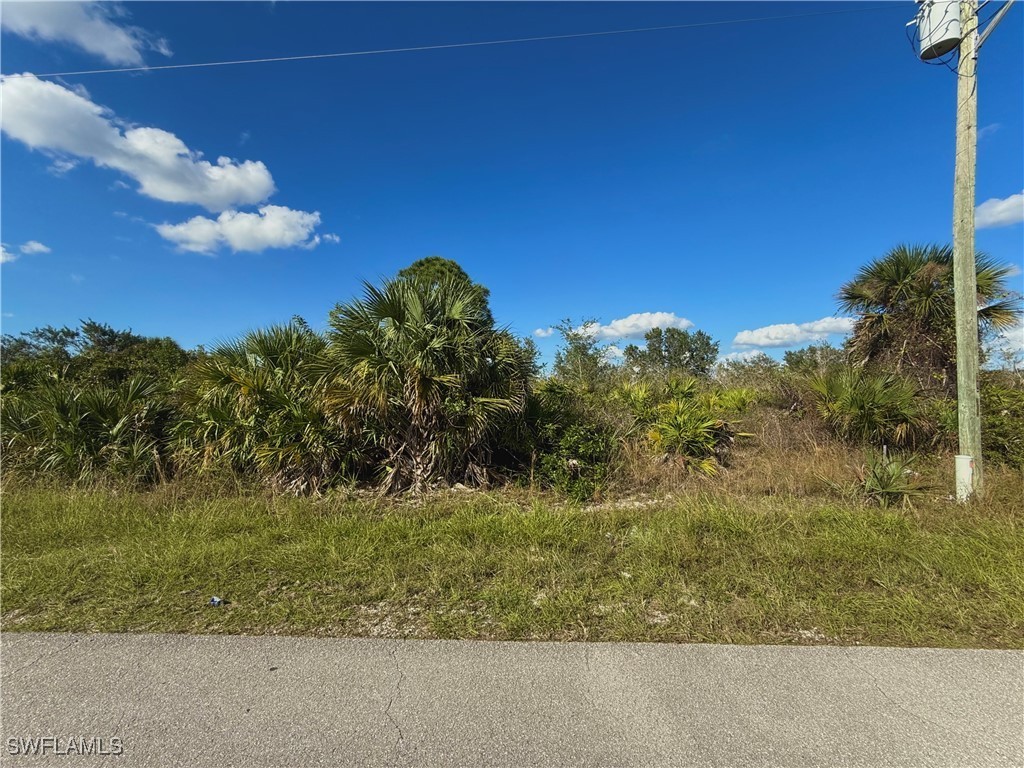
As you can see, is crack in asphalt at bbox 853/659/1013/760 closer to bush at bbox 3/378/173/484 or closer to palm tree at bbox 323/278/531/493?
palm tree at bbox 323/278/531/493

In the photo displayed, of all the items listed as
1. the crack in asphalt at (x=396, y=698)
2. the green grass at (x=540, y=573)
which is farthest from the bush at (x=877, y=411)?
the crack in asphalt at (x=396, y=698)

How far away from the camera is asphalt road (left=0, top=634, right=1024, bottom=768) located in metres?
2.14

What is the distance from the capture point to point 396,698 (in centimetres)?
250

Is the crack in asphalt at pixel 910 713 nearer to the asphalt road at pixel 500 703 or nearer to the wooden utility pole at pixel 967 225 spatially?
the asphalt road at pixel 500 703

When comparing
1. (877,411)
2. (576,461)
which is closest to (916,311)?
(877,411)

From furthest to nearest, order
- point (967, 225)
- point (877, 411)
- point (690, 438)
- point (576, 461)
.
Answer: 1. point (877, 411)
2. point (690, 438)
3. point (576, 461)
4. point (967, 225)

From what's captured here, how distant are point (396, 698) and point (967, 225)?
8.41m

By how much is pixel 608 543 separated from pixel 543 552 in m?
0.79

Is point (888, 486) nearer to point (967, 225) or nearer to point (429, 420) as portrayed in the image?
point (967, 225)

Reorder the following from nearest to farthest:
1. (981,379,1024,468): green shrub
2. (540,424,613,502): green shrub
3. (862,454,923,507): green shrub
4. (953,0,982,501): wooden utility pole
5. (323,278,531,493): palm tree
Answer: (862,454,923,507): green shrub, (953,0,982,501): wooden utility pole, (323,278,531,493): palm tree, (540,424,613,502): green shrub, (981,379,1024,468): green shrub

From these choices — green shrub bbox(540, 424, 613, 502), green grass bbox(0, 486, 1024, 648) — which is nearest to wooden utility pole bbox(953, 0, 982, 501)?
green grass bbox(0, 486, 1024, 648)

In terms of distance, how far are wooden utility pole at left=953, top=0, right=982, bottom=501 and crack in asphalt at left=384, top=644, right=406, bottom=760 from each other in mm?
7357

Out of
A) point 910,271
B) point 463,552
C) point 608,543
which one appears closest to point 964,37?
point 910,271

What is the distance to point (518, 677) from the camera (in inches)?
105
